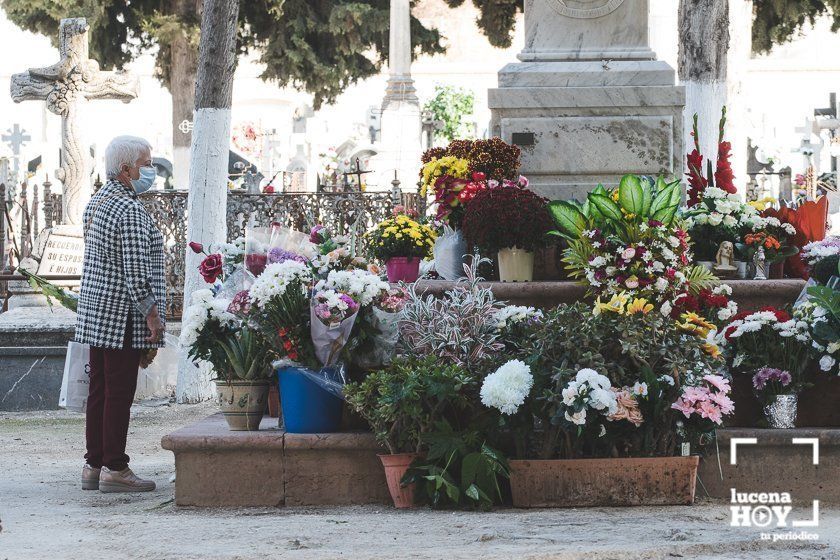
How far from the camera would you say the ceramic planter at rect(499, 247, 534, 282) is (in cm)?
752

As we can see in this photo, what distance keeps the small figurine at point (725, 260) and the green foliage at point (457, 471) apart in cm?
235

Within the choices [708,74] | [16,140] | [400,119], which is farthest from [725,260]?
[16,140]

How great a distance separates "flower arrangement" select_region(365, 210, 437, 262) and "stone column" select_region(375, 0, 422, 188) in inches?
700

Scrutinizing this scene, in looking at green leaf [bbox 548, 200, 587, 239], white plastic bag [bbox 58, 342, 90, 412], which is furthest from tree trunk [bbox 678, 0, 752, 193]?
white plastic bag [bbox 58, 342, 90, 412]

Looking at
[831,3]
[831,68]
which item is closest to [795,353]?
[831,3]

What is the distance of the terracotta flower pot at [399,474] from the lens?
6.00m

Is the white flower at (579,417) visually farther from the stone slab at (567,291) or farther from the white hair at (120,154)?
the white hair at (120,154)

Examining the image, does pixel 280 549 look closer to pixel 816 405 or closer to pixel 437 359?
pixel 437 359

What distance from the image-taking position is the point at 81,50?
1397 cm

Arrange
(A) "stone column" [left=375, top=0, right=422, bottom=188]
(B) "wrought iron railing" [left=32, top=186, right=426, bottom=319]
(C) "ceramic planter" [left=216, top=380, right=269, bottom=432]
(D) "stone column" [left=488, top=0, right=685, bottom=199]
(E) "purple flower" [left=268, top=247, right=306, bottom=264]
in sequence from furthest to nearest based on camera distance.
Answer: (A) "stone column" [left=375, top=0, right=422, bottom=188]
(B) "wrought iron railing" [left=32, top=186, right=426, bottom=319]
(D) "stone column" [left=488, top=0, right=685, bottom=199]
(E) "purple flower" [left=268, top=247, right=306, bottom=264]
(C) "ceramic planter" [left=216, top=380, right=269, bottom=432]

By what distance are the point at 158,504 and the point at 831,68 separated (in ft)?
160

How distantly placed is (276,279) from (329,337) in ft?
1.21

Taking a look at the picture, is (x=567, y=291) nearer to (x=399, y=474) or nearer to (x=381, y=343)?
(x=381, y=343)

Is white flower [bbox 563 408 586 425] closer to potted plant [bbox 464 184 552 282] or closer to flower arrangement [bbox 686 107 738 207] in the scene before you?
potted plant [bbox 464 184 552 282]
